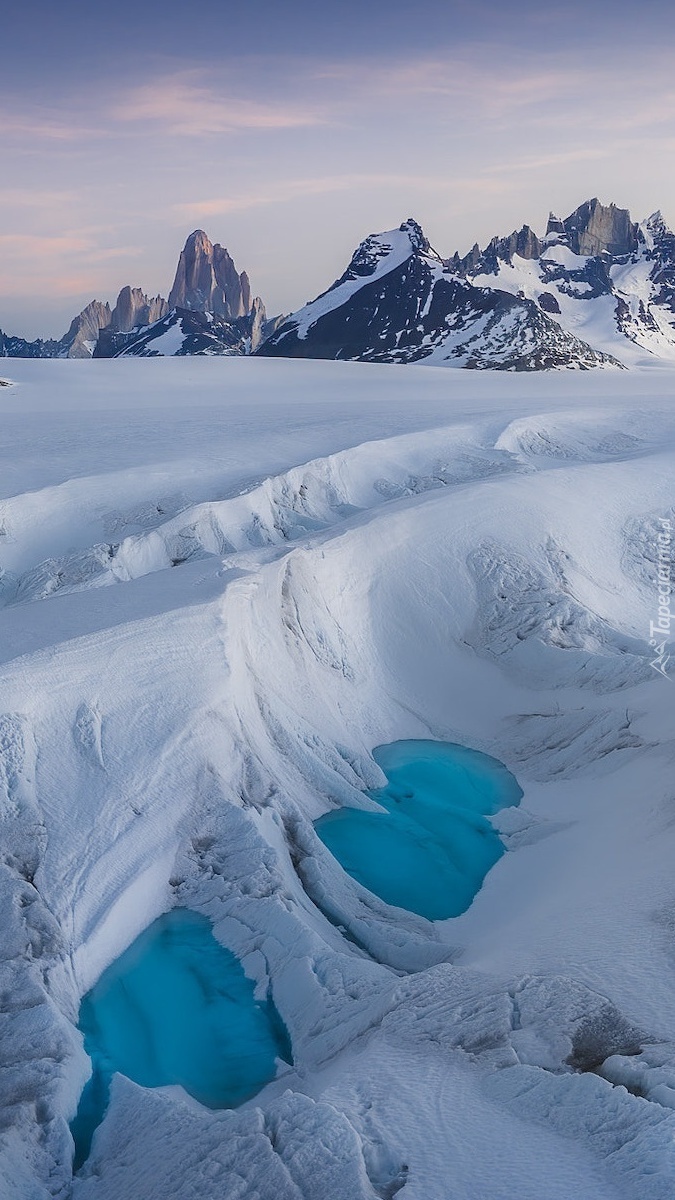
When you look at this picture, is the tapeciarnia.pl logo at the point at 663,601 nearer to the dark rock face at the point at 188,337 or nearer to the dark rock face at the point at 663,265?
the dark rock face at the point at 188,337

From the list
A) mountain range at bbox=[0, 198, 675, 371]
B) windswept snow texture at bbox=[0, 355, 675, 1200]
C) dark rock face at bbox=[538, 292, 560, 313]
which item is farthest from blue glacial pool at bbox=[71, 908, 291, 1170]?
dark rock face at bbox=[538, 292, 560, 313]

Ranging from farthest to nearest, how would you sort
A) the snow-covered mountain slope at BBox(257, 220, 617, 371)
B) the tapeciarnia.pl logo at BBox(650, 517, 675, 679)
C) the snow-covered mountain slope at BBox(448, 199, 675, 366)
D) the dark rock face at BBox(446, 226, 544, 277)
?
the dark rock face at BBox(446, 226, 544, 277)
the snow-covered mountain slope at BBox(448, 199, 675, 366)
the snow-covered mountain slope at BBox(257, 220, 617, 371)
the tapeciarnia.pl logo at BBox(650, 517, 675, 679)

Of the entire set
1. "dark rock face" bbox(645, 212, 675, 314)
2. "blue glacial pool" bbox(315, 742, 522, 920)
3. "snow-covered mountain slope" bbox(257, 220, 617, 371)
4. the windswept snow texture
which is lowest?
"blue glacial pool" bbox(315, 742, 522, 920)

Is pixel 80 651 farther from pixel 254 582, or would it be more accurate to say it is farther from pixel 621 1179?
pixel 621 1179

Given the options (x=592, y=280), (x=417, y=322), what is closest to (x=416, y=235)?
(x=417, y=322)

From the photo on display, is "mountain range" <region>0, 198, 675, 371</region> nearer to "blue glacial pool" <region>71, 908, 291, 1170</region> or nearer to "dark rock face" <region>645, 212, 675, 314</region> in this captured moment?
"dark rock face" <region>645, 212, 675, 314</region>

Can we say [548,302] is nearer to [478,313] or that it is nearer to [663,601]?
[478,313]
